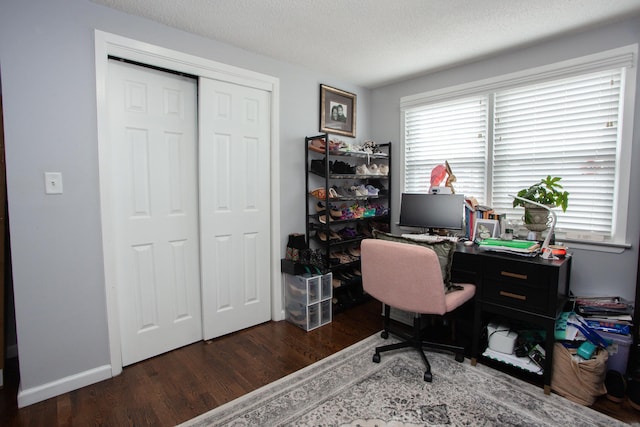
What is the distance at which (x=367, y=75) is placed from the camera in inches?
130

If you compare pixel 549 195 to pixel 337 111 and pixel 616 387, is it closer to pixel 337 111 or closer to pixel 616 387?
pixel 616 387

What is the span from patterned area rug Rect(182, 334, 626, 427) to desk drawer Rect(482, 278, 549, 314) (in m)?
0.49

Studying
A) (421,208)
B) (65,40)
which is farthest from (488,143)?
(65,40)

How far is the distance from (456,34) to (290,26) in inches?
48.7

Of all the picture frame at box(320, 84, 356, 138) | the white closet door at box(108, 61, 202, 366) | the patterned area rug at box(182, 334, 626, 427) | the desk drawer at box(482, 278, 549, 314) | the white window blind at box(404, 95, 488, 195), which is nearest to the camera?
the patterned area rug at box(182, 334, 626, 427)

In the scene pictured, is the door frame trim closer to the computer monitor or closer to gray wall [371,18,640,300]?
the computer monitor

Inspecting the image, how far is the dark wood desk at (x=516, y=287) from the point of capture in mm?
1896

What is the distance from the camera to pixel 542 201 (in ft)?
7.77

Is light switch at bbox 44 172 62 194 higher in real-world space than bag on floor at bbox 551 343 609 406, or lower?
higher

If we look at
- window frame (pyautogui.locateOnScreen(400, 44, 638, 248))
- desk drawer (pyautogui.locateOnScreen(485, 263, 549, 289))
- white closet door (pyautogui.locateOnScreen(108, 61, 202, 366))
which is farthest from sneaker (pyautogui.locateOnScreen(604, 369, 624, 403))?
white closet door (pyautogui.locateOnScreen(108, 61, 202, 366))

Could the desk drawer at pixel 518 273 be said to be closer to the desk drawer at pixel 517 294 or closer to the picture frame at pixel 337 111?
the desk drawer at pixel 517 294

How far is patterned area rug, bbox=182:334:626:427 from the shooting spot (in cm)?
171

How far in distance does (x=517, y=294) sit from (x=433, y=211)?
3.62 feet

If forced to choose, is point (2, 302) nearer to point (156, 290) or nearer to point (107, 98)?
point (156, 290)
